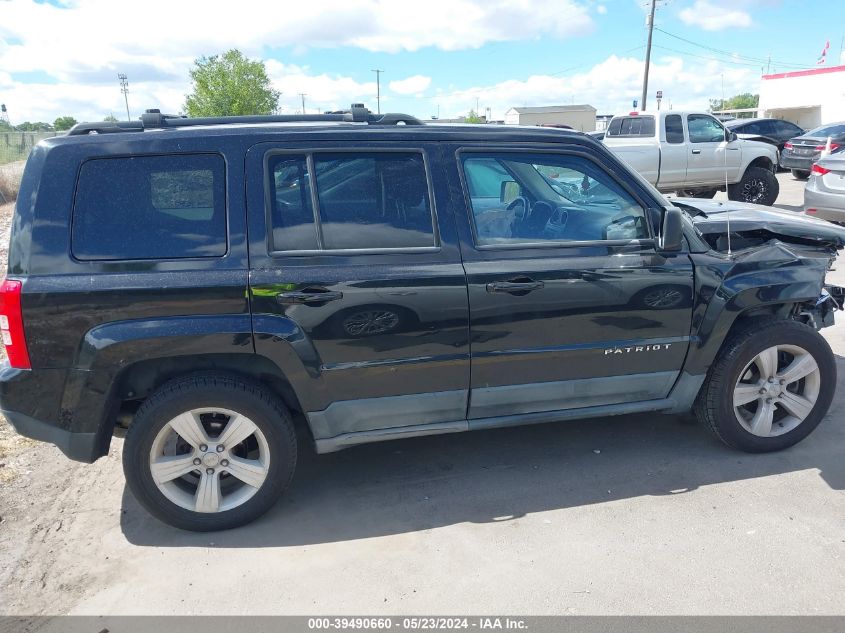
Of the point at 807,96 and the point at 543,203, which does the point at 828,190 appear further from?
the point at 807,96

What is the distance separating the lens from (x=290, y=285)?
3.07m

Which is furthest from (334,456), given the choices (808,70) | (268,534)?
(808,70)

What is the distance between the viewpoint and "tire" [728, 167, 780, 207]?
13133 millimetres

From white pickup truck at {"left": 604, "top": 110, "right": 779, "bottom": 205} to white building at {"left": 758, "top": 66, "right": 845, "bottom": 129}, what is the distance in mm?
27183

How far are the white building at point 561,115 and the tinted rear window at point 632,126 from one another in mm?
38635

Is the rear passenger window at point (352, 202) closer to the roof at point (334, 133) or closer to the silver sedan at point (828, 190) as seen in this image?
the roof at point (334, 133)

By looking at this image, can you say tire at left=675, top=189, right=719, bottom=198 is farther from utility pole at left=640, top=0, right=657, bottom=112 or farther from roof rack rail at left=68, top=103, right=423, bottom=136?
utility pole at left=640, top=0, right=657, bottom=112

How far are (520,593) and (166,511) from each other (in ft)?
→ 5.79

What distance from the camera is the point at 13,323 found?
289cm

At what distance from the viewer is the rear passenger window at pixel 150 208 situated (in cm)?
298

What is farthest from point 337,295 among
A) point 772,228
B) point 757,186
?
point 757,186

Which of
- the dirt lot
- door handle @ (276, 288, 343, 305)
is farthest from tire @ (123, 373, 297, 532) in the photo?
door handle @ (276, 288, 343, 305)

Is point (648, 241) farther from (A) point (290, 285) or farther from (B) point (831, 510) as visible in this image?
(A) point (290, 285)

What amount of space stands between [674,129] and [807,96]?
32.0m
